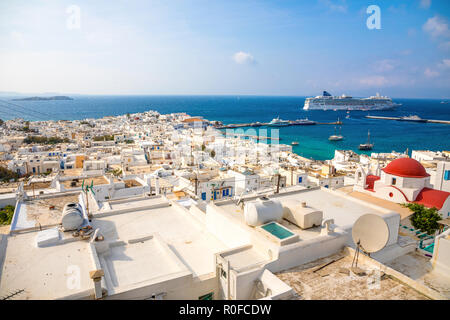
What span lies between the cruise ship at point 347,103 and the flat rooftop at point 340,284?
142137 mm

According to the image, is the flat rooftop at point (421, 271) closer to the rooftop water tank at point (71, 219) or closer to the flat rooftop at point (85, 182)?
the rooftop water tank at point (71, 219)

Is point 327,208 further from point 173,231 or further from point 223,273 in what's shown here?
point 223,273

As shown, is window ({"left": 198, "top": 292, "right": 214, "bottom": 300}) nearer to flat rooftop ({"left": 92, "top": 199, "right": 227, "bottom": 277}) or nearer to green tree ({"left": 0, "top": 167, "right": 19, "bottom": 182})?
flat rooftop ({"left": 92, "top": 199, "right": 227, "bottom": 277})

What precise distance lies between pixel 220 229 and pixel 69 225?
4441mm

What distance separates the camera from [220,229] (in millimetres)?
9273

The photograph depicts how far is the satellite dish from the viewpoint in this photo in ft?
23.2

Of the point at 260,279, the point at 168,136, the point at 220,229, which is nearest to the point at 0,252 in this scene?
the point at 220,229

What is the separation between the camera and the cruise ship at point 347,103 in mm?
138875

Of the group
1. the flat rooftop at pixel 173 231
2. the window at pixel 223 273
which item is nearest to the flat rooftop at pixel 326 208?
the flat rooftop at pixel 173 231

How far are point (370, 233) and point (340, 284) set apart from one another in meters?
1.59

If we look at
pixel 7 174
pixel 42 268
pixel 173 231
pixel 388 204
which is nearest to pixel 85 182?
pixel 173 231
